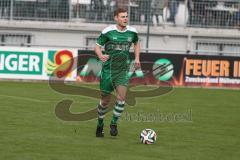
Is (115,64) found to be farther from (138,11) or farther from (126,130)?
(138,11)

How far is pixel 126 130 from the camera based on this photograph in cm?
1465

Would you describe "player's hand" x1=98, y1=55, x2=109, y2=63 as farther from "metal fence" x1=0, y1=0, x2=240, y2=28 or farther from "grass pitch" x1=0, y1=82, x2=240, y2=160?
"metal fence" x1=0, y1=0, x2=240, y2=28

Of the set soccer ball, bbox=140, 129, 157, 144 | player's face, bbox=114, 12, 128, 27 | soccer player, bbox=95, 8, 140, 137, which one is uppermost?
player's face, bbox=114, 12, 128, 27

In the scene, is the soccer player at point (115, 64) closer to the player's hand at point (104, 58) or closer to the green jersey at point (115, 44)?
the green jersey at point (115, 44)

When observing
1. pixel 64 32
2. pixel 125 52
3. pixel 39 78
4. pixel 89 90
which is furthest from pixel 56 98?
pixel 64 32

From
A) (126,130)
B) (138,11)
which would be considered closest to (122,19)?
(126,130)

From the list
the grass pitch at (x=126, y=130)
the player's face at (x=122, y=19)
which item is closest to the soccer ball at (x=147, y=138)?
the grass pitch at (x=126, y=130)

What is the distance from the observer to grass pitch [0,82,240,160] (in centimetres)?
1141

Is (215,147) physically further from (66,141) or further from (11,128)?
(11,128)

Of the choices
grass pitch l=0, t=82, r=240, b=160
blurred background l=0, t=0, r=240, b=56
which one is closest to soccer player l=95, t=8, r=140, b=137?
grass pitch l=0, t=82, r=240, b=160

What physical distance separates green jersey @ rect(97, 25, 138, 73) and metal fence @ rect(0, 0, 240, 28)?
19.7 metres

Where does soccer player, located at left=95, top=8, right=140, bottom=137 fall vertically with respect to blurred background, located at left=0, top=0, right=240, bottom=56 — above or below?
below

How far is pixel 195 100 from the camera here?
23.4 m

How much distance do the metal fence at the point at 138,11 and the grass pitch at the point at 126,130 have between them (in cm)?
954
